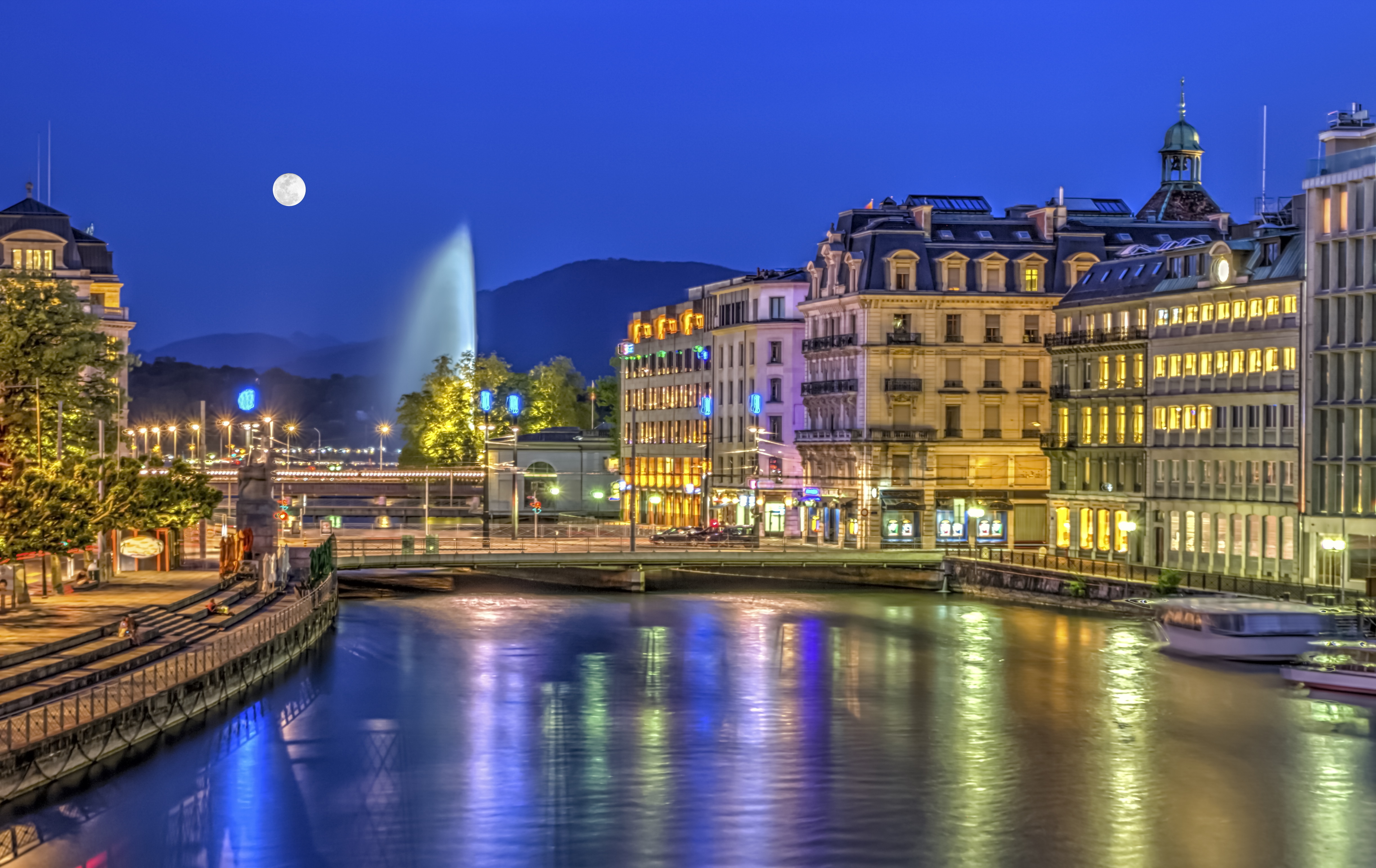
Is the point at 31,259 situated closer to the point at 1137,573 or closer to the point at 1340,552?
the point at 1137,573

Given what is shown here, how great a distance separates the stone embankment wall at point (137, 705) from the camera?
2088 inches

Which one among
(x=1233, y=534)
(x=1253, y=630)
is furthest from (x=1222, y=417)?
(x=1253, y=630)

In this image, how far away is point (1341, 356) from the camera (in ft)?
320

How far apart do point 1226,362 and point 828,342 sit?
3320cm

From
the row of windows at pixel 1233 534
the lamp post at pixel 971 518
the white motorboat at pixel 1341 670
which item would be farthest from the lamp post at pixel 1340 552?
the lamp post at pixel 971 518

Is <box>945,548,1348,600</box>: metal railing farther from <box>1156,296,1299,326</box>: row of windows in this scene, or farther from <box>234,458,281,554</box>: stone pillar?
<box>234,458,281,554</box>: stone pillar

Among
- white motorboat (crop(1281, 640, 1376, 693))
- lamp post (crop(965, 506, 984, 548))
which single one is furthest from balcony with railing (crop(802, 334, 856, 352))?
white motorboat (crop(1281, 640, 1376, 693))

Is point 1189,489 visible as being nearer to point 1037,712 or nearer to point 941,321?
point 941,321

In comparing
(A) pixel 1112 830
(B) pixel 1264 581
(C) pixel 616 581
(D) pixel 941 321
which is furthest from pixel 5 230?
(A) pixel 1112 830

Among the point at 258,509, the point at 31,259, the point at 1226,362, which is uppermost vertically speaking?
the point at 31,259

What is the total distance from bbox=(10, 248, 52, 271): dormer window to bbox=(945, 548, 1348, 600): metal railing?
2161 inches

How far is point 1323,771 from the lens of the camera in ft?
200

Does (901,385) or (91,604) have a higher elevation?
(901,385)

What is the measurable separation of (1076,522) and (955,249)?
19.2 m
